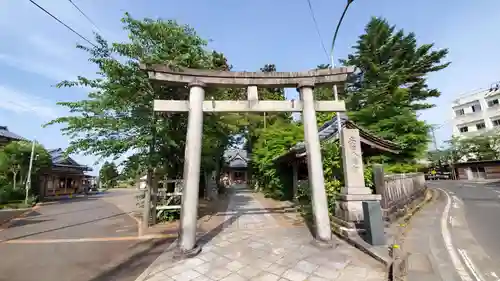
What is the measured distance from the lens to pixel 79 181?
32.3m

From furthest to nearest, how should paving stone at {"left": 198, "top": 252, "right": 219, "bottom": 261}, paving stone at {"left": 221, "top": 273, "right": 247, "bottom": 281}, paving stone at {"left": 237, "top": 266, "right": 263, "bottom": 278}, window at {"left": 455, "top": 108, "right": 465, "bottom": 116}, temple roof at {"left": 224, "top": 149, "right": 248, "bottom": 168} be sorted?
1. window at {"left": 455, "top": 108, "right": 465, "bottom": 116}
2. temple roof at {"left": 224, "top": 149, "right": 248, "bottom": 168}
3. paving stone at {"left": 198, "top": 252, "right": 219, "bottom": 261}
4. paving stone at {"left": 237, "top": 266, "right": 263, "bottom": 278}
5. paving stone at {"left": 221, "top": 273, "right": 247, "bottom": 281}

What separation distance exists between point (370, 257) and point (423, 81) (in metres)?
21.6

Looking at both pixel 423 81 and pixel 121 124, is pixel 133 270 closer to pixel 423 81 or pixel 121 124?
pixel 121 124

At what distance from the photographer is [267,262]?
4453mm

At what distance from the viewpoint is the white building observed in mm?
35594

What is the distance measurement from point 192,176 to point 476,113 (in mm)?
51747

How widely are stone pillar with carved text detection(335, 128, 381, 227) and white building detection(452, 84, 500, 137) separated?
4353 cm

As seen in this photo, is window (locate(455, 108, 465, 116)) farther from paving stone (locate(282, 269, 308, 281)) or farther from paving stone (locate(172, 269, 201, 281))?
paving stone (locate(172, 269, 201, 281))

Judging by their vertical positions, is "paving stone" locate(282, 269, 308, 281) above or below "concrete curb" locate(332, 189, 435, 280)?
below

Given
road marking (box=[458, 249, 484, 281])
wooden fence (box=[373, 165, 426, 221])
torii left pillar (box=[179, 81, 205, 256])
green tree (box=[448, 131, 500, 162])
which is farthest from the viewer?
green tree (box=[448, 131, 500, 162])

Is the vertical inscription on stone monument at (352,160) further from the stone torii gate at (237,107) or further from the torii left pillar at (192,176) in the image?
the torii left pillar at (192,176)

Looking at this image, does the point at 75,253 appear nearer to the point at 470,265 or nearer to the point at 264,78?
the point at 264,78

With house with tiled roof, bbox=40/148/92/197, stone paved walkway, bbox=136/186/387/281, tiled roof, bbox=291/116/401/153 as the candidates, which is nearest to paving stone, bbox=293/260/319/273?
stone paved walkway, bbox=136/186/387/281

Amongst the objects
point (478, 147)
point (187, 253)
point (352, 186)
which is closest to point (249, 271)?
point (187, 253)
